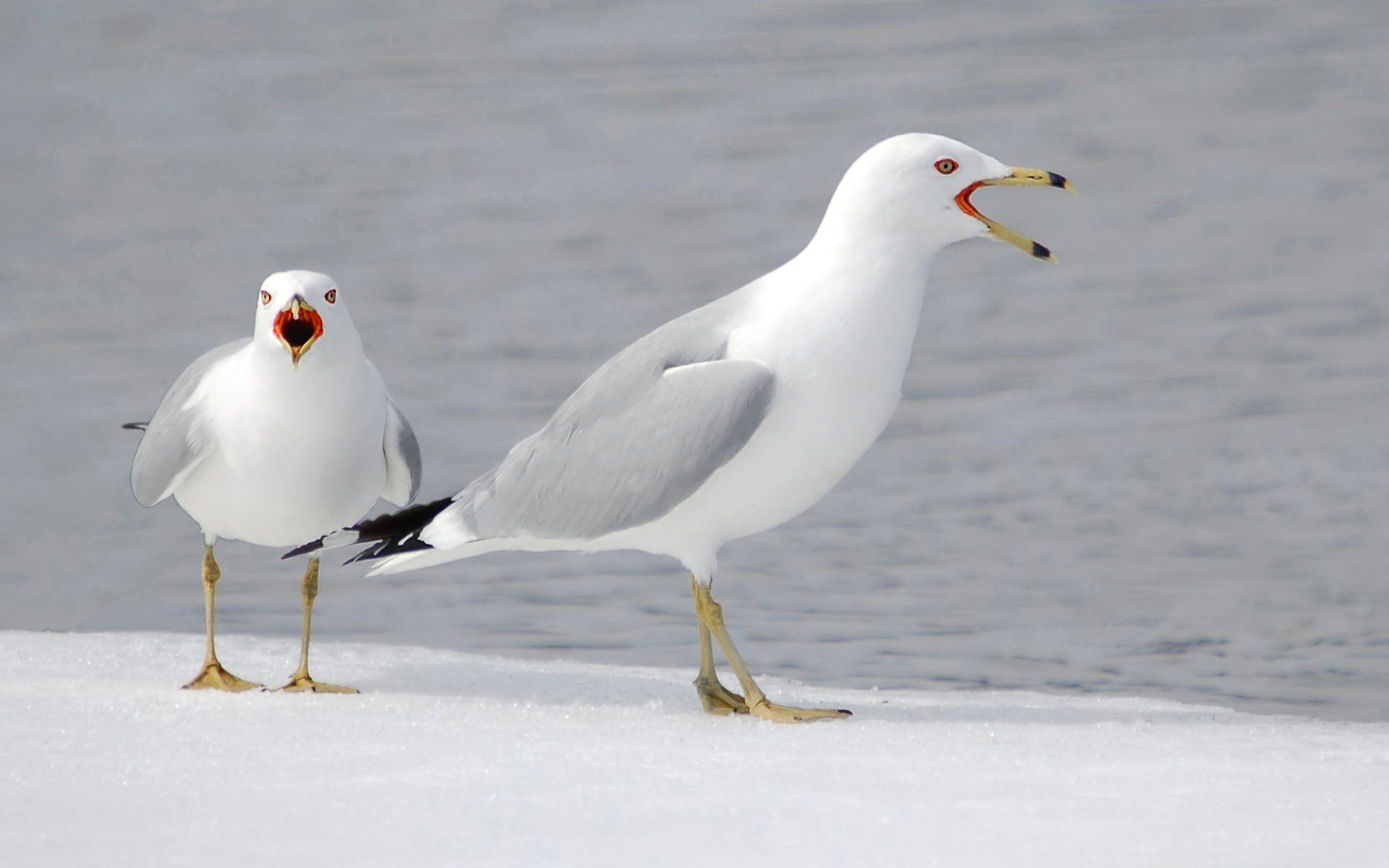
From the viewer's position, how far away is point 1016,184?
12.7ft

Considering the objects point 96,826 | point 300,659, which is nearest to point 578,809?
point 96,826

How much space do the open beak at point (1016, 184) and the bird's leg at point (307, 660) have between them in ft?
5.50

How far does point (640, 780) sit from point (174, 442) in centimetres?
149

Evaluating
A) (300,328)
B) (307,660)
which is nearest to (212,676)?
(307,660)

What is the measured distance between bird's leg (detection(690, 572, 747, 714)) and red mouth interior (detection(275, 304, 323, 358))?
0.95m

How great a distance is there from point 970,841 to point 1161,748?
0.84m

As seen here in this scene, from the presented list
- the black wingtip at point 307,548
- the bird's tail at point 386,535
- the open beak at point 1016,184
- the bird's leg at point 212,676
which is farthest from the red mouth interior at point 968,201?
the bird's leg at point 212,676

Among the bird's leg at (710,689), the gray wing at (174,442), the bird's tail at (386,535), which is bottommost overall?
the bird's leg at (710,689)

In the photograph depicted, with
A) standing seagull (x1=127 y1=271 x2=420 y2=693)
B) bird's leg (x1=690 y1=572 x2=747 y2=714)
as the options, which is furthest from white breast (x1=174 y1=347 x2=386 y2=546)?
bird's leg (x1=690 y1=572 x2=747 y2=714)

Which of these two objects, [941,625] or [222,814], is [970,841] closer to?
[222,814]

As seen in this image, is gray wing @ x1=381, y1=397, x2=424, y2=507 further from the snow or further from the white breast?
the snow

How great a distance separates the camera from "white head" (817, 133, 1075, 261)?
3.82m

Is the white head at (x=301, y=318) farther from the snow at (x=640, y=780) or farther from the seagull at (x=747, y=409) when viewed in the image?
the snow at (x=640, y=780)

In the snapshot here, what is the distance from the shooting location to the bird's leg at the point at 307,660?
4.08 metres
